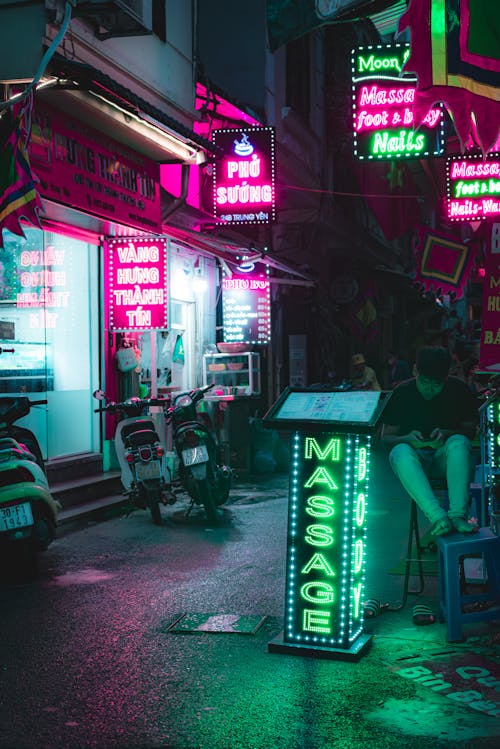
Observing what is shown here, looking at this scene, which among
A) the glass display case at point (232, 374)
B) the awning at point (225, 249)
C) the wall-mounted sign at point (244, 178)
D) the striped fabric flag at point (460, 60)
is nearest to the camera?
the striped fabric flag at point (460, 60)

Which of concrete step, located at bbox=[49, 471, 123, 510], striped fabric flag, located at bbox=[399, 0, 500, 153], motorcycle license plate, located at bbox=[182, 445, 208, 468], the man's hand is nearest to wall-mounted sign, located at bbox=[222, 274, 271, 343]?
concrete step, located at bbox=[49, 471, 123, 510]

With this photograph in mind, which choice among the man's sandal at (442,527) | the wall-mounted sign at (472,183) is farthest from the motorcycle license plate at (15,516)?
the wall-mounted sign at (472,183)

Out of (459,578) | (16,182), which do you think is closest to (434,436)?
(459,578)

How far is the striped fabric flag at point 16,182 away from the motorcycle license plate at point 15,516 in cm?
280

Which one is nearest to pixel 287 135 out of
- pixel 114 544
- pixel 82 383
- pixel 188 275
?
pixel 188 275

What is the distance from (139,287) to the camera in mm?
12578

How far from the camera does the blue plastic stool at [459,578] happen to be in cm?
575

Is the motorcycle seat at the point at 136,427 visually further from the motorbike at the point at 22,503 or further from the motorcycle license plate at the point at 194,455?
the motorbike at the point at 22,503

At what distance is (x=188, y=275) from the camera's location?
16484 millimetres

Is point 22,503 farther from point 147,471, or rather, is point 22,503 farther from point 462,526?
point 462,526

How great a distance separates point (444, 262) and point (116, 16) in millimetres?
8244

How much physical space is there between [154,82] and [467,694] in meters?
10.2

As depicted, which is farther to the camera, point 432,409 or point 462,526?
point 432,409

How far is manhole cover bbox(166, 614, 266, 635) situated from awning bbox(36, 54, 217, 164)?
19.6 ft
